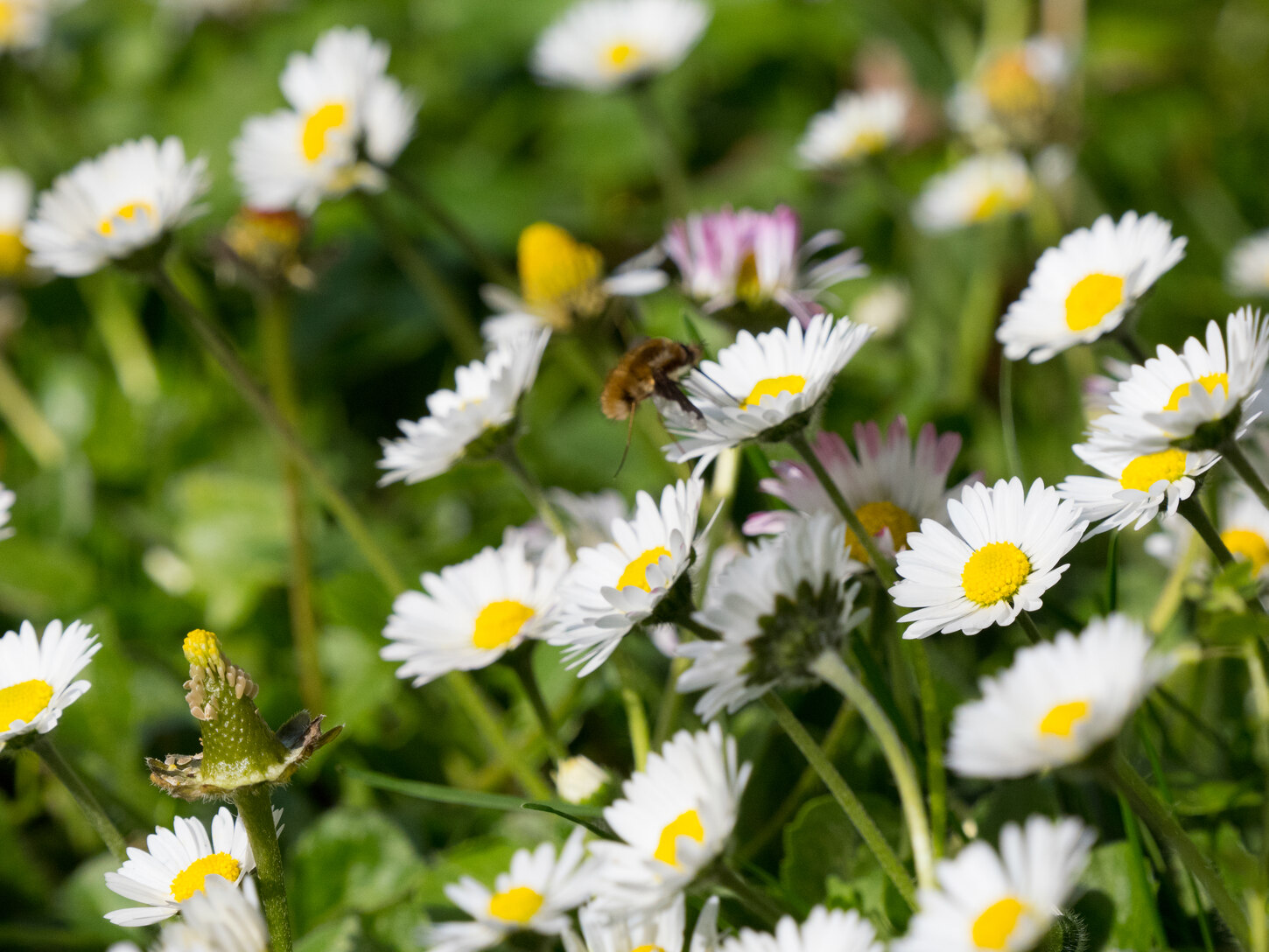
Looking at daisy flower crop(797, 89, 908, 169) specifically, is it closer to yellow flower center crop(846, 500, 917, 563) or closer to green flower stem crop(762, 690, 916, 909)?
yellow flower center crop(846, 500, 917, 563)

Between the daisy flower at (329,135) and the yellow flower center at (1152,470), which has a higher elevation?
the daisy flower at (329,135)

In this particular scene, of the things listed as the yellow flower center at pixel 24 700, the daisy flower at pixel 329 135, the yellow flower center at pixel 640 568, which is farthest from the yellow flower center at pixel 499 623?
the daisy flower at pixel 329 135

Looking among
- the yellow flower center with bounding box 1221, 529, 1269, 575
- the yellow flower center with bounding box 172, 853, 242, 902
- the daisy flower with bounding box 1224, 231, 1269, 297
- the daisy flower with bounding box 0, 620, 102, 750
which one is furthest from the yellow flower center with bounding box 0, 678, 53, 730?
the daisy flower with bounding box 1224, 231, 1269, 297

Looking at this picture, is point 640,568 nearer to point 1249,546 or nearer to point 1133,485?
point 1133,485

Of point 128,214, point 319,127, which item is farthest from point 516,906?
point 319,127

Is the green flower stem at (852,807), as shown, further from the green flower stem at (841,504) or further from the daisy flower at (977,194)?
the daisy flower at (977,194)

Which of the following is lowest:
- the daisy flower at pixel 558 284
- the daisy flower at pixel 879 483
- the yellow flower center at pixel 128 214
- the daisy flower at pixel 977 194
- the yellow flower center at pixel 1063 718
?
the yellow flower center at pixel 1063 718
